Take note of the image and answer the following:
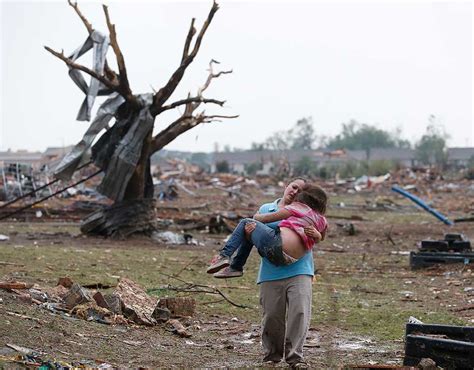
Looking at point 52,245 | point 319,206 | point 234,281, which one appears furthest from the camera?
point 52,245

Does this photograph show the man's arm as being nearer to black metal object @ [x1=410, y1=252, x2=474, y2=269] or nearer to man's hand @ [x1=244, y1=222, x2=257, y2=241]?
man's hand @ [x1=244, y1=222, x2=257, y2=241]

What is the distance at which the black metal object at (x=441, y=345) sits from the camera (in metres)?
6.94

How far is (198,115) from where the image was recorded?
74.0 ft

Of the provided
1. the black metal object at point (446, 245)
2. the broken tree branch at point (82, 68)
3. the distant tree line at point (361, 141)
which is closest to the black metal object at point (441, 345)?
the black metal object at point (446, 245)

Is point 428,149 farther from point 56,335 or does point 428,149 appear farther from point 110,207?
point 56,335

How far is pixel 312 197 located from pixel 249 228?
591mm

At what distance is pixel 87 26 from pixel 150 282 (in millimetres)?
9380

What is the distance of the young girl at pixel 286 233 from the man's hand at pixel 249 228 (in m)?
0.02

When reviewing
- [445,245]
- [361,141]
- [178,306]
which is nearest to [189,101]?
[445,245]

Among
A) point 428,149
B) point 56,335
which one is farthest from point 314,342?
point 428,149

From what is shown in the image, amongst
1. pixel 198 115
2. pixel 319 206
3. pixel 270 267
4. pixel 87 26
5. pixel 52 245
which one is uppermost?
pixel 87 26

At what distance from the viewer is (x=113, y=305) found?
9.55m

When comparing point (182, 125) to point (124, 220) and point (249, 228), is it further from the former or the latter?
point (249, 228)

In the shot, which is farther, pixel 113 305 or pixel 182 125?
pixel 182 125
